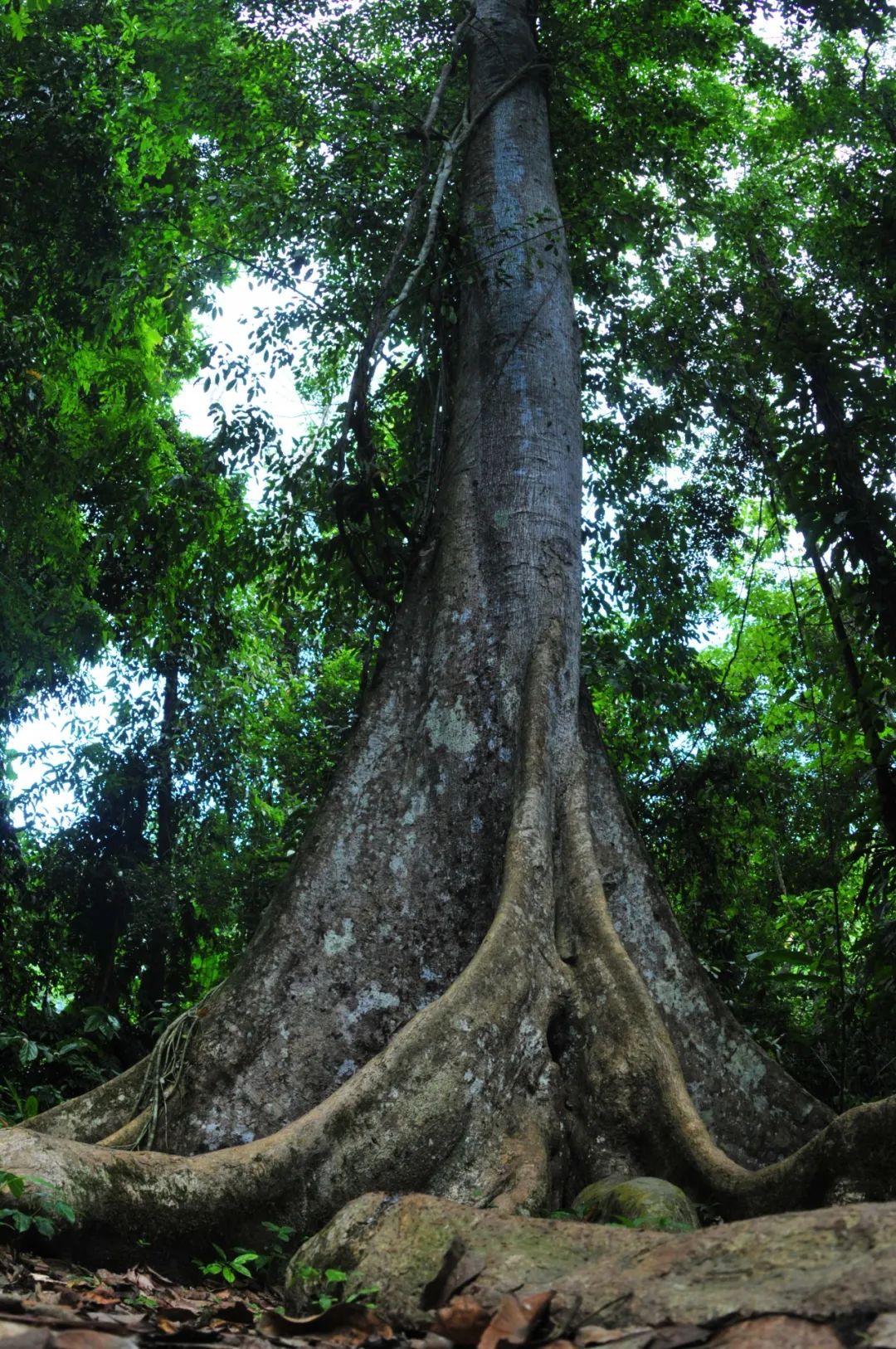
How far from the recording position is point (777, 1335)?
198 centimetres

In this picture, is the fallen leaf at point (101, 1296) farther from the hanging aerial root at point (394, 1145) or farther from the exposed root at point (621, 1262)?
the exposed root at point (621, 1262)

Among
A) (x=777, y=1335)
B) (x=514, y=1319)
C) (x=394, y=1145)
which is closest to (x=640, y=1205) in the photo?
(x=394, y=1145)

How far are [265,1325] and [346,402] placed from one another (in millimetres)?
5458

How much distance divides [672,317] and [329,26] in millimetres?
3731

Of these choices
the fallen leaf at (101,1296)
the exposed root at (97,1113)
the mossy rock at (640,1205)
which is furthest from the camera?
Result: the exposed root at (97,1113)

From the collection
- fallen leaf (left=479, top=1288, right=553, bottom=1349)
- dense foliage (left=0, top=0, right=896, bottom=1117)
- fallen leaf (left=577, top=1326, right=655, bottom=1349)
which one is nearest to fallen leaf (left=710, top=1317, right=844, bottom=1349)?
fallen leaf (left=577, top=1326, right=655, bottom=1349)

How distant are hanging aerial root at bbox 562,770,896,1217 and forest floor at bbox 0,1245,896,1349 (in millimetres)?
1141

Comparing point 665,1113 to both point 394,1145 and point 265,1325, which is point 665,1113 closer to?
point 394,1145

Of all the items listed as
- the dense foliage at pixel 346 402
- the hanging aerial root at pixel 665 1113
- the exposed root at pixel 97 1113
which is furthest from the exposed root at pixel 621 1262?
the dense foliage at pixel 346 402

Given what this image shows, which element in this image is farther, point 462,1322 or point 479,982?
point 479,982

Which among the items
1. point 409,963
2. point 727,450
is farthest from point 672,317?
point 409,963

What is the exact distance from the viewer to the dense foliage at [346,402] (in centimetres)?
816

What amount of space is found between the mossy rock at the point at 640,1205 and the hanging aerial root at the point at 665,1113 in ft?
0.56

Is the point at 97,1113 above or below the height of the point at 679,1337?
above
